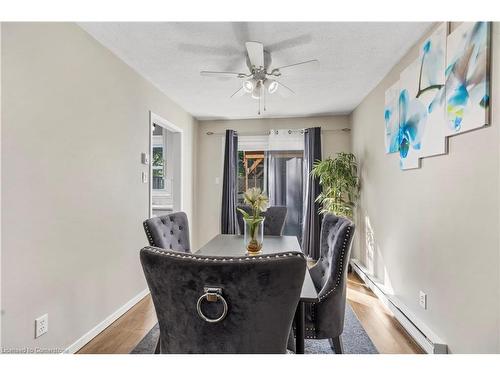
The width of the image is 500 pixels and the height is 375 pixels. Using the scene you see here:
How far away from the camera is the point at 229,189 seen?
4.67m

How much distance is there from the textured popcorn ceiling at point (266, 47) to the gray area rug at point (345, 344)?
2.37 meters

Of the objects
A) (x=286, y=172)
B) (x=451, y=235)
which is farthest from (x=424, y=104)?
(x=286, y=172)

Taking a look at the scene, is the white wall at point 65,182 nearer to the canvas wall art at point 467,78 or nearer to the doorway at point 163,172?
the doorway at point 163,172

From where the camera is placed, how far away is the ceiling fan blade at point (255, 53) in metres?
1.90

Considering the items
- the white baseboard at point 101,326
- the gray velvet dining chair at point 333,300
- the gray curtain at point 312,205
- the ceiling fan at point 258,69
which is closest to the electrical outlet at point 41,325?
the white baseboard at point 101,326

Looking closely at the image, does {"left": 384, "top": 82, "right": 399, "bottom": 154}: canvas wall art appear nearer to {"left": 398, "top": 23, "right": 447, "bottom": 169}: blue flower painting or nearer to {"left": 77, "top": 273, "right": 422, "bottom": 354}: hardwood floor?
{"left": 398, "top": 23, "right": 447, "bottom": 169}: blue flower painting

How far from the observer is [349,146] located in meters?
4.48

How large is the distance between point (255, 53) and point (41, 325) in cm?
232

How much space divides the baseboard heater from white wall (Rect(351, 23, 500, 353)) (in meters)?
0.05

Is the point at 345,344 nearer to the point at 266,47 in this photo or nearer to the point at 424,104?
the point at 424,104
